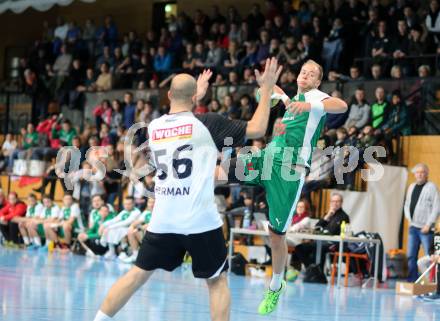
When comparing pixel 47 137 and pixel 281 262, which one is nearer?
pixel 281 262

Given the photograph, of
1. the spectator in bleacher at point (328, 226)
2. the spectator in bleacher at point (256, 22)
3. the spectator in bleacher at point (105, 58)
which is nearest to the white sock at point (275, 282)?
the spectator in bleacher at point (328, 226)

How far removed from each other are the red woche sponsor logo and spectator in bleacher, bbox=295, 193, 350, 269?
30.3 ft

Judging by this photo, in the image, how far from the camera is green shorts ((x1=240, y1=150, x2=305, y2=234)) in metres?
9.30

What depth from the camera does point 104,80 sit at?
85.5ft

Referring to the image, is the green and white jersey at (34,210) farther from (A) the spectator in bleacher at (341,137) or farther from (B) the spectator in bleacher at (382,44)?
(B) the spectator in bleacher at (382,44)

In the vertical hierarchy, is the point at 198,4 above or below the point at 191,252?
above

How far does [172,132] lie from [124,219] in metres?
12.5

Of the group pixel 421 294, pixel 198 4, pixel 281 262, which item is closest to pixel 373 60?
pixel 421 294

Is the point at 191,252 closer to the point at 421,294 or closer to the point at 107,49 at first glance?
the point at 421,294

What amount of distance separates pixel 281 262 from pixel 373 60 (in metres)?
Answer: 11.5

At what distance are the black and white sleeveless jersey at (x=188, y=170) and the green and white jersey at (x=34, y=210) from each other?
1559 centimetres

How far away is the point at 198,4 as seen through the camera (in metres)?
28.1

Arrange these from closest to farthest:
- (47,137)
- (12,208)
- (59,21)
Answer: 1. (12,208)
2. (47,137)
3. (59,21)

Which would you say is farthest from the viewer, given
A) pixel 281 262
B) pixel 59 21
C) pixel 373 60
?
pixel 59 21
